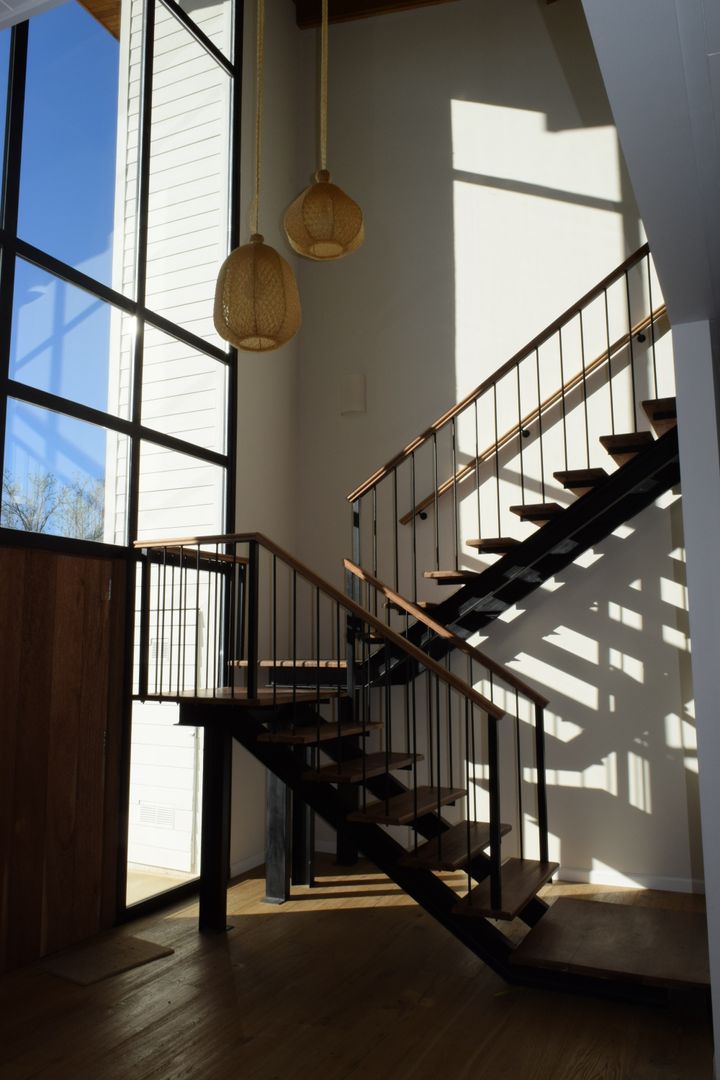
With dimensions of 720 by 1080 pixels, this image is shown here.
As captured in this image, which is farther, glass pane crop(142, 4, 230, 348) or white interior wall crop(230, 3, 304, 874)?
white interior wall crop(230, 3, 304, 874)

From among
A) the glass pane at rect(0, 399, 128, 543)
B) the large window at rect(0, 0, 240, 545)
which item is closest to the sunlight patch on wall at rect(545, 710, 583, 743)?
the large window at rect(0, 0, 240, 545)

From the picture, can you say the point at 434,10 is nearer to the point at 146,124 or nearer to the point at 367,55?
the point at 367,55

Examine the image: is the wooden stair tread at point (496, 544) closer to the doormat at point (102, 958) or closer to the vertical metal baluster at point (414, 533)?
the vertical metal baluster at point (414, 533)

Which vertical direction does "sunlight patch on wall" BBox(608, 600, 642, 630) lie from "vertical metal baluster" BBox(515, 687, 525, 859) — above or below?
above

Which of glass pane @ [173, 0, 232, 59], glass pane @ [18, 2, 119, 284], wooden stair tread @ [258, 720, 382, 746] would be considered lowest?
wooden stair tread @ [258, 720, 382, 746]

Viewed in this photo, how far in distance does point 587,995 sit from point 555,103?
599 centimetres

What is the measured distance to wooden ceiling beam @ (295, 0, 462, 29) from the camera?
6.88 m

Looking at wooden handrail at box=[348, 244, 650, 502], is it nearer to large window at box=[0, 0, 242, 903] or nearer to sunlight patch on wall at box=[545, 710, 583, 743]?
large window at box=[0, 0, 242, 903]

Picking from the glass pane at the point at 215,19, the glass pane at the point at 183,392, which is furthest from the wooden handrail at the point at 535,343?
the glass pane at the point at 215,19

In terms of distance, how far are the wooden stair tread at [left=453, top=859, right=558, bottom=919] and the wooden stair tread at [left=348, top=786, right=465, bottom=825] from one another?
1.44ft

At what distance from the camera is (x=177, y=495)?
5.56m

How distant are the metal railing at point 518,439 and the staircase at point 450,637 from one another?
0.02 metres

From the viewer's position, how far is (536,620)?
5945mm

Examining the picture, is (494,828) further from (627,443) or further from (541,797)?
(627,443)
